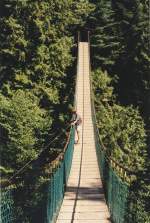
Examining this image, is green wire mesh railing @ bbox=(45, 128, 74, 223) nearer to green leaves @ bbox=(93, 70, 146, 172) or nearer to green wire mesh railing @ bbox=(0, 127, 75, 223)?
green wire mesh railing @ bbox=(0, 127, 75, 223)

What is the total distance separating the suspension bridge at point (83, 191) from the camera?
14.6m

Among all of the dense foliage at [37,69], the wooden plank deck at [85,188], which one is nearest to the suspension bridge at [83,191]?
the wooden plank deck at [85,188]

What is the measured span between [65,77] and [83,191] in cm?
2900

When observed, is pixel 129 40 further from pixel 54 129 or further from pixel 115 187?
pixel 115 187

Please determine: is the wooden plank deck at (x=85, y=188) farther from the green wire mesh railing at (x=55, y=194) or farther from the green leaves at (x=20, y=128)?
the green leaves at (x=20, y=128)

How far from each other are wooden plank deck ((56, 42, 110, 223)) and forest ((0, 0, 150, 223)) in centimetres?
853

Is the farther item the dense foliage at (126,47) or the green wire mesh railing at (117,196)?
the dense foliage at (126,47)

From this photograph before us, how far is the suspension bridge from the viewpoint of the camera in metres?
14.6

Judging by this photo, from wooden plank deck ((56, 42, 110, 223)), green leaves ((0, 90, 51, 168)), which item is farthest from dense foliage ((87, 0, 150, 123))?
wooden plank deck ((56, 42, 110, 223))

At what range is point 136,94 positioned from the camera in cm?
4956

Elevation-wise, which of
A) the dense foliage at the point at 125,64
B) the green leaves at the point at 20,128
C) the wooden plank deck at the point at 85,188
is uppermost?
the dense foliage at the point at 125,64

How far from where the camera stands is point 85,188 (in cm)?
1939

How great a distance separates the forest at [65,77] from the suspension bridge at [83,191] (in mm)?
12117

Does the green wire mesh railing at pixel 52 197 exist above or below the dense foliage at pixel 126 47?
below
